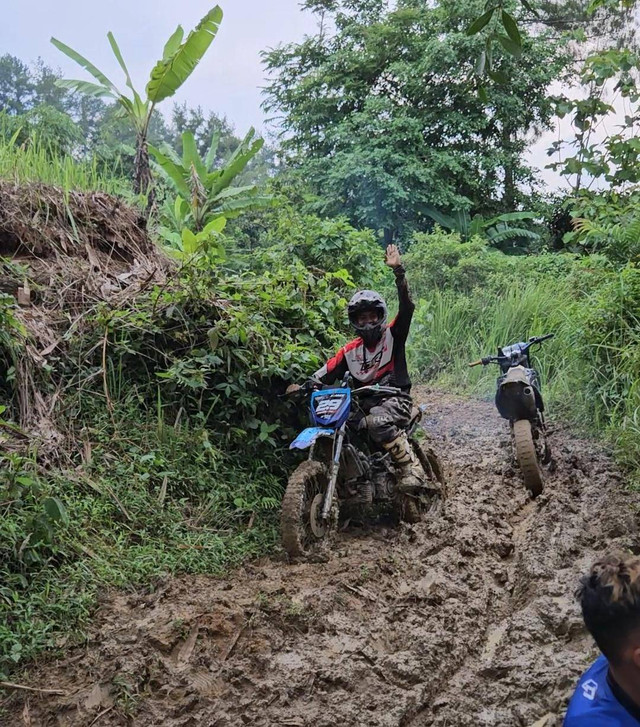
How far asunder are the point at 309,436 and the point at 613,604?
3.18 m

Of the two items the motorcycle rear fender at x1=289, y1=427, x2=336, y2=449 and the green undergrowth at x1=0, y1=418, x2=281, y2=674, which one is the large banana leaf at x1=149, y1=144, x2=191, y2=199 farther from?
the motorcycle rear fender at x1=289, y1=427, x2=336, y2=449

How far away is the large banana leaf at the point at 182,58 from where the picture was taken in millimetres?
9117

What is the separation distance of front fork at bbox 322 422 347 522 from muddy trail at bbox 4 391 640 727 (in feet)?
1.13

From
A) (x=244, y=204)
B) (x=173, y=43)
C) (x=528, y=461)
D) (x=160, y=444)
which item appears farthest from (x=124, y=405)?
(x=244, y=204)

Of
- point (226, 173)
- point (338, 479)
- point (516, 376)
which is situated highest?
point (226, 173)

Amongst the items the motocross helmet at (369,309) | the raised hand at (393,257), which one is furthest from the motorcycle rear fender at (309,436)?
the raised hand at (393,257)

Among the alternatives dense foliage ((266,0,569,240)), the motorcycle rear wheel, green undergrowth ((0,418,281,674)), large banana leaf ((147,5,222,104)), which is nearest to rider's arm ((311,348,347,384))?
green undergrowth ((0,418,281,674))

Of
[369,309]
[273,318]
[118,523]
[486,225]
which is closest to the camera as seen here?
[118,523]

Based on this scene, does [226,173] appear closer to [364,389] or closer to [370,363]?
[370,363]

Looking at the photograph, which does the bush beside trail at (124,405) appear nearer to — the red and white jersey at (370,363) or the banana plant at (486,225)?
the red and white jersey at (370,363)

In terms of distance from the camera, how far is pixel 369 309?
18.2ft

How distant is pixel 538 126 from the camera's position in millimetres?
17391

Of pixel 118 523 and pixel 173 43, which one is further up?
pixel 173 43

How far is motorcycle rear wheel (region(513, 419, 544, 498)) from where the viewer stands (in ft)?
19.1
